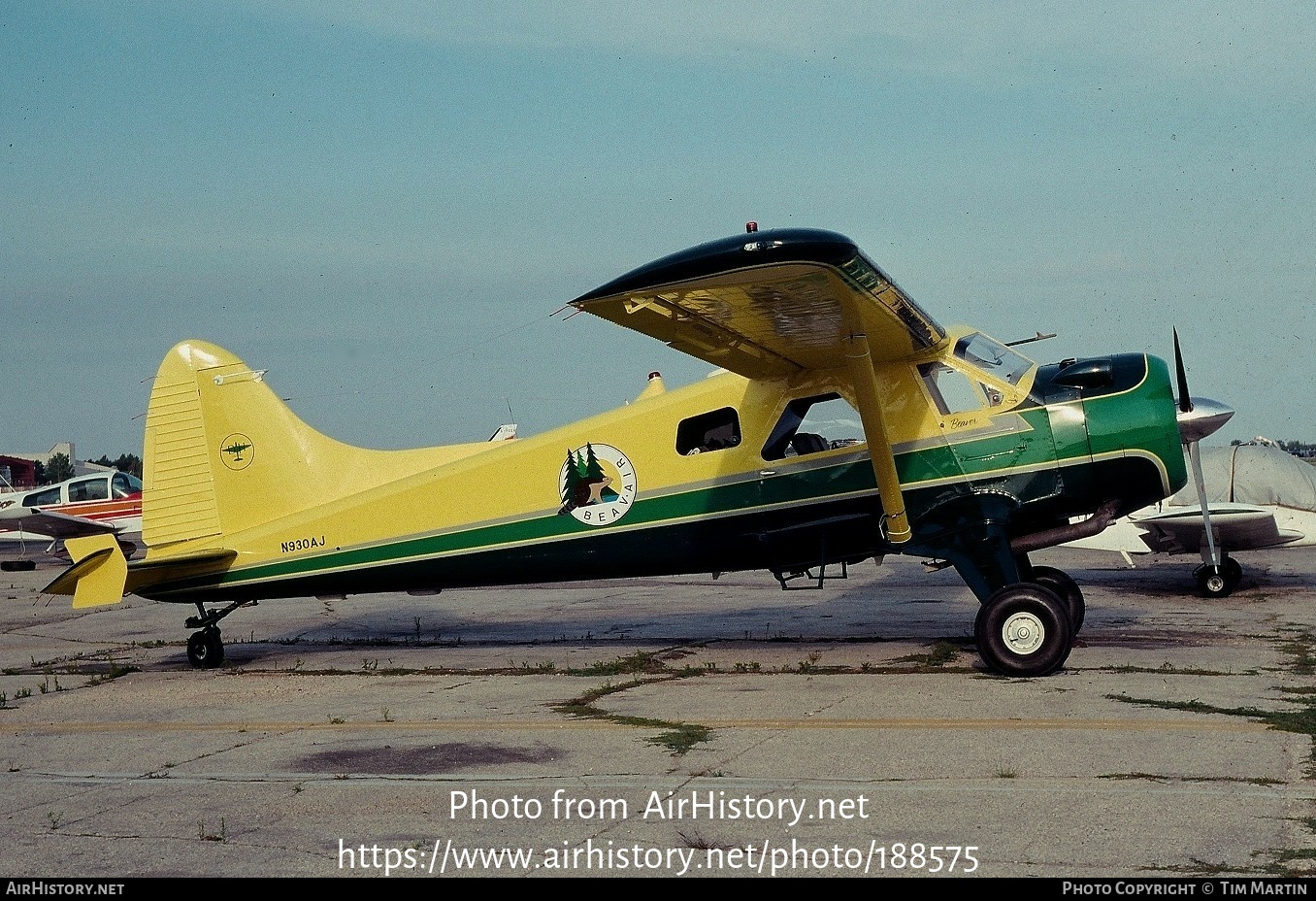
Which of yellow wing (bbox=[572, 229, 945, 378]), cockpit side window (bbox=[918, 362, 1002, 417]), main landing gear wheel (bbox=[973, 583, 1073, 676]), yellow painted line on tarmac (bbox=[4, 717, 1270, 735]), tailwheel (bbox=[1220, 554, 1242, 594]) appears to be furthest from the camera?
tailwheel (bbox=[1220, 554, 1242, 594])

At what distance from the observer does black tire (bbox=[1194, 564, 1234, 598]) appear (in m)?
16.2

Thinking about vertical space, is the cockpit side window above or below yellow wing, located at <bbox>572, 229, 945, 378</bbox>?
below

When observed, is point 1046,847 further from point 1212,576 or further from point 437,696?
point 1212,576

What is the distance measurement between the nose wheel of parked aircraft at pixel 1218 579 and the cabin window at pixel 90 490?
1055 inches

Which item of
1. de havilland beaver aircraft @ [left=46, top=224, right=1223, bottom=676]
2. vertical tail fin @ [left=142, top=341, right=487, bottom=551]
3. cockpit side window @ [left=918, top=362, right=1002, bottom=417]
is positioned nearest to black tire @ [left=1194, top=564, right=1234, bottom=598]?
de havilland beaver aircraft @ [left=46, top=224, right=1223, bottom=676]

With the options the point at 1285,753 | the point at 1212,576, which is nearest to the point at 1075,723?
the point at 1285,753

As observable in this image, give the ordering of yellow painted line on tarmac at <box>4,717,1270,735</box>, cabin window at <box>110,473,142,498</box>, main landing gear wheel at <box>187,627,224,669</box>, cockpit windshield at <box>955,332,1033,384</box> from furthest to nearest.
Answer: cabin window at <box>110,473,142,498</box> < main landing gear wheel at <box>187,627,224,669</box> < cockpit windshield at <box>955,332,1033,384</box> < yellow painted line on tarmac at <box>4,717,1270,735</box>

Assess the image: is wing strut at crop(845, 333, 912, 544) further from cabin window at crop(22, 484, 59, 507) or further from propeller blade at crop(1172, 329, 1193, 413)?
cabin window at crop(22, 484, 59, 507)

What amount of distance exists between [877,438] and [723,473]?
161 centimetres

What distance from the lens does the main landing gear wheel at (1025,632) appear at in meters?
8.97

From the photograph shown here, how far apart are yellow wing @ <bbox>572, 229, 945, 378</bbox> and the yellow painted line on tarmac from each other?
2.78 metres

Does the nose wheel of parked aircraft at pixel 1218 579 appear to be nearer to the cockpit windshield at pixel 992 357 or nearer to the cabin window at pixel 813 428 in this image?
the cockpit windshield at pixel 992 357

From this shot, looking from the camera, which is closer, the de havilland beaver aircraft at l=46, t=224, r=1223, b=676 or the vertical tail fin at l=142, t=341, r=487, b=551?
the de havilland beaver aircraft at l=46, t=224, r=1223, b=676

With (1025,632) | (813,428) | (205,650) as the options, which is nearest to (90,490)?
(205,650)
